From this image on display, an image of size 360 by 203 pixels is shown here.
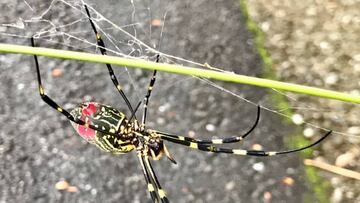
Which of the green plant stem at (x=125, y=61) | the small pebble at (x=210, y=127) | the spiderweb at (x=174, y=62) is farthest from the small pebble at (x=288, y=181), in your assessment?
the green plant stem at (x=125, y=61)

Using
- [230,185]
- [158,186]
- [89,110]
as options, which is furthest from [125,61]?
[230,185]

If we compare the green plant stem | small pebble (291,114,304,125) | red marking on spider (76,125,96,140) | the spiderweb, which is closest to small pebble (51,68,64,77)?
the spiderweb

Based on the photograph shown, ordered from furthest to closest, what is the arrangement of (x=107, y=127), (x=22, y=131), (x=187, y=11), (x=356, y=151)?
(x=187, y=11)
(x=22, y=131)
(x=356, y=151)
(x=107, y=127)

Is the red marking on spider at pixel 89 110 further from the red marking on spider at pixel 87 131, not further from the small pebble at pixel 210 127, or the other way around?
the small pebble at pixel 210 127

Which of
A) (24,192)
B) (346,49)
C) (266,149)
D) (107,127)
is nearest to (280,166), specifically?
(266,149)

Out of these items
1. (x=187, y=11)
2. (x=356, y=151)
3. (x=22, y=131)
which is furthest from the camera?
(x=187, y=11)

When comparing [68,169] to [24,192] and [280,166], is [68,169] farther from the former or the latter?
[280,166]

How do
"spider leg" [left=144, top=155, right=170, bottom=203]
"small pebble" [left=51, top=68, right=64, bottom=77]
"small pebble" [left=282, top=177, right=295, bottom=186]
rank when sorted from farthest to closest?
"small pebble" [left=51, top=68, right=64, bottom=77] → "small pebble" [left=282, top=177, right=295, bottom=186] → "spider leg" [left=144, top=155, right=170, bottom=203]

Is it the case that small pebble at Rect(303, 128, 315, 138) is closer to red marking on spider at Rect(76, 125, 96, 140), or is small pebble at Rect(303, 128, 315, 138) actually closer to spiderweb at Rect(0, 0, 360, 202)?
spiderweb at Rect(0, 0, 360, 202)
